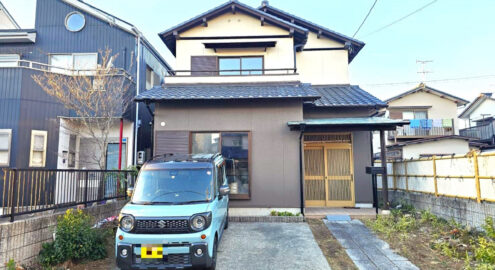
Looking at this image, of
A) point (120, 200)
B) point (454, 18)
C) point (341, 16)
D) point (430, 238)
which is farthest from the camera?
point (341, 16)

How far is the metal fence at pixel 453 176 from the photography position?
5.99 metres

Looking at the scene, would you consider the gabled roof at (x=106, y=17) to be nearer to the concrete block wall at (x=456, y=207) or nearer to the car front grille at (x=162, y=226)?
the car front grille at (x=162, y=226)

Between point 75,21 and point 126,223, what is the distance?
35.9 ft

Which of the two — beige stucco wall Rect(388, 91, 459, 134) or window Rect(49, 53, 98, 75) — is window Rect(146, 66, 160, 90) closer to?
window Rect(49, 53, 98, 75)

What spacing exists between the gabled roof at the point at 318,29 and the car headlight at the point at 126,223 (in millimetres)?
10394

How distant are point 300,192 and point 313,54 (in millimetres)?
6362

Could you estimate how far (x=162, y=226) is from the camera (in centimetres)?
433

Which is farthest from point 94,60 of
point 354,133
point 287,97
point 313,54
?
point 354,133

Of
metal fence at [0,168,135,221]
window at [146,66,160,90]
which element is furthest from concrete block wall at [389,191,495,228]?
window at [146,66,160,90]

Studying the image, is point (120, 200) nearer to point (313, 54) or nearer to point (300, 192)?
point (300, 192)

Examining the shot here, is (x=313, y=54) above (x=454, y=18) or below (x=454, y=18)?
below

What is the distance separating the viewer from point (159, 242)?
419 centimetres

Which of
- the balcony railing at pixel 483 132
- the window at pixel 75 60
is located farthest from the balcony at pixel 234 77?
the balcony railing at pixel 483 132

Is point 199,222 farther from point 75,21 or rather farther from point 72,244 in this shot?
point 75,21
